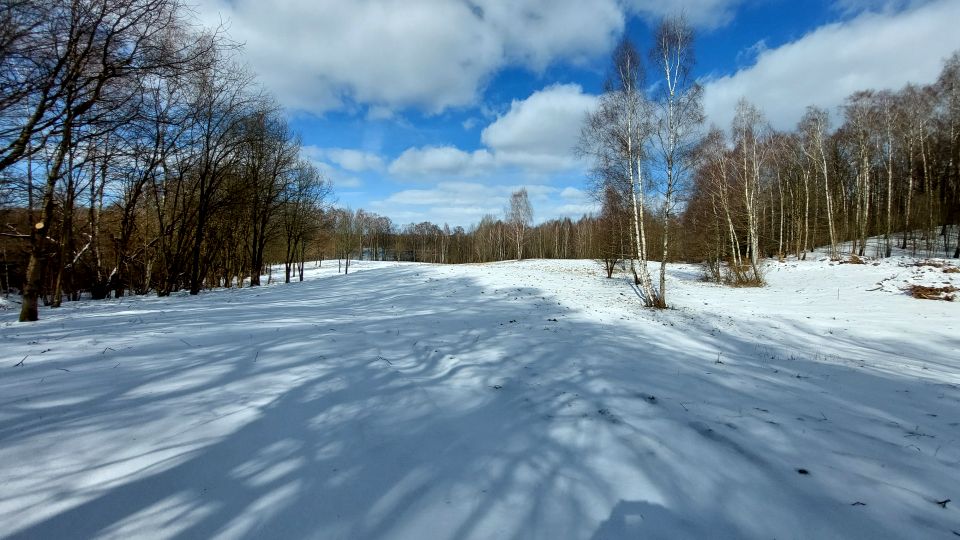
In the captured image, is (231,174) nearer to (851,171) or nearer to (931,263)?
(931,263)

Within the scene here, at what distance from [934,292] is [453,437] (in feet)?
62.8

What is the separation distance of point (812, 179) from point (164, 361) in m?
41.2

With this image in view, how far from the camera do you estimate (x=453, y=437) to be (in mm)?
3525

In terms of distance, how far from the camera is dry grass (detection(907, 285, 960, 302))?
12.9 m

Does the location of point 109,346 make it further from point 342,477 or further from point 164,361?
point 342,477

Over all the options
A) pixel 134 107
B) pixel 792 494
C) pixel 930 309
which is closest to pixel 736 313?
pixel 930 309

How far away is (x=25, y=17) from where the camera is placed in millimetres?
5176

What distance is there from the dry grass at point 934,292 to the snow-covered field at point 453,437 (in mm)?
9406

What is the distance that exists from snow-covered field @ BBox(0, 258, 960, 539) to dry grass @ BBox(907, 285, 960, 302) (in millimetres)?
9406

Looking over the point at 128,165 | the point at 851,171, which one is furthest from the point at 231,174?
the point at 851,171

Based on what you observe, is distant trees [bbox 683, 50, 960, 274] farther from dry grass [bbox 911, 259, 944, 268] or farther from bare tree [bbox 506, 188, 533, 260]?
bare tree [bbox 506, 188, 533, 260]

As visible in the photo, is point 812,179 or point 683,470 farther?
point 812,179

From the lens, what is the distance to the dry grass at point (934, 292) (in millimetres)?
12906

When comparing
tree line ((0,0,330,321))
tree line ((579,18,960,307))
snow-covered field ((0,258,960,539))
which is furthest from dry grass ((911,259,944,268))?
tree line ((0,0,330,321))
